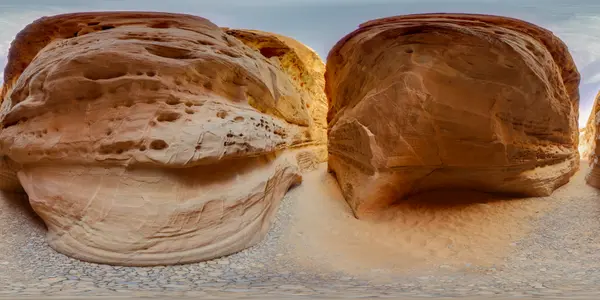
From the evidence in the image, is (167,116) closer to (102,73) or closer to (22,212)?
(102,73)

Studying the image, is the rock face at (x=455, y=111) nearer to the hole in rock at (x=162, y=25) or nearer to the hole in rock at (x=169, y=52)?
the hole in rock at (x=169, y=52)

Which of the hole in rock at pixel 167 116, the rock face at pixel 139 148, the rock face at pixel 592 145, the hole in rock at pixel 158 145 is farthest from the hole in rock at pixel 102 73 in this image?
the rock face at pixel 592 145

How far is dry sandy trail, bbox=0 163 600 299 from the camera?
10.3ft

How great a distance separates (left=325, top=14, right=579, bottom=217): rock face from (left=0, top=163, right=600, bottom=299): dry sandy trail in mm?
493

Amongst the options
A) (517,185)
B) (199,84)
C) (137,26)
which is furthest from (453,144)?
(137,26)

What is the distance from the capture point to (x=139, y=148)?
14.6ft

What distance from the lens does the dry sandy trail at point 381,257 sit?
3141mm

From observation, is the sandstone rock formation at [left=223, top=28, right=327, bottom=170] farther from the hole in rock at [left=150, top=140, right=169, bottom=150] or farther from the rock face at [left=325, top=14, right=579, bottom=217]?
the hole in rock at [left=150, top=140, right=169, bottom=150]

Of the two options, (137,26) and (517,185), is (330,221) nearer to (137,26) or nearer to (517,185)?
(517,185)

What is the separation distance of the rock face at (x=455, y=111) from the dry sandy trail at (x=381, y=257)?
49 cm

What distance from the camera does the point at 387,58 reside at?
251 inches

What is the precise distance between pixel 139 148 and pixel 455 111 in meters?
5.27

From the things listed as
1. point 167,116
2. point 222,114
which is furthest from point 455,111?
point 167,116

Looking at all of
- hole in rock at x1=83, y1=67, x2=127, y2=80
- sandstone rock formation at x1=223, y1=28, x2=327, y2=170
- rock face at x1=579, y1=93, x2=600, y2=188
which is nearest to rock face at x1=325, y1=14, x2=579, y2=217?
rock face at x1=579, y1=93, x2=600, y2=188
